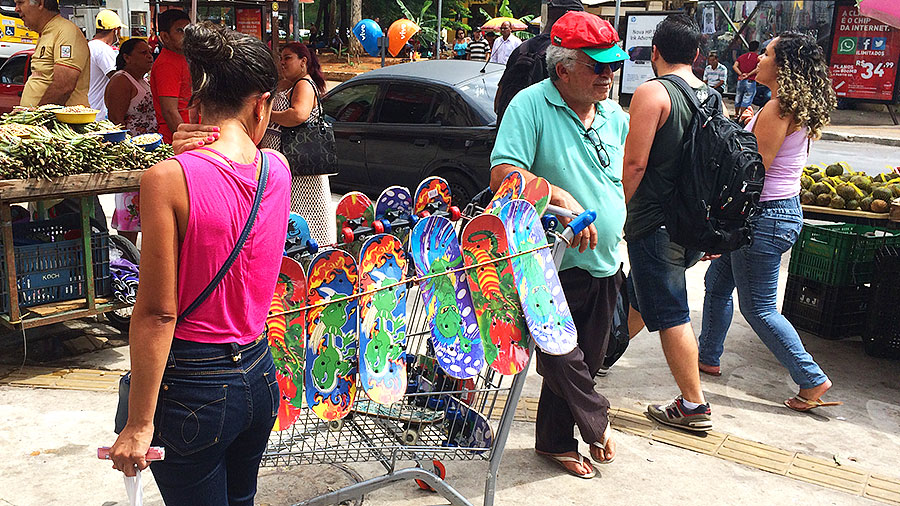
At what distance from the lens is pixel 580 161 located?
344 centimetres

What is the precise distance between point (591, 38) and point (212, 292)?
2.00 m

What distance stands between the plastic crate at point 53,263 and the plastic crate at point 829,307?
4485mm

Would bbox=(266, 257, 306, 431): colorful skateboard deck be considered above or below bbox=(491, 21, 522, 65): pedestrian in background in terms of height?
below

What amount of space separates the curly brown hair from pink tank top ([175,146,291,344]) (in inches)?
129

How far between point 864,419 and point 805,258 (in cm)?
143

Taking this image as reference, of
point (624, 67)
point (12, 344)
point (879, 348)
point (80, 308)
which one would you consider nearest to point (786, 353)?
point (879, 348)

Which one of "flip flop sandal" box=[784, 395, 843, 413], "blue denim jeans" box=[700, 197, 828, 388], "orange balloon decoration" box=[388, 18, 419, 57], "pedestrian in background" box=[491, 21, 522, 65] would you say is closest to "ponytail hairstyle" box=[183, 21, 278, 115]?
"blue denim jeans" box=[700, 197, 828, 388]

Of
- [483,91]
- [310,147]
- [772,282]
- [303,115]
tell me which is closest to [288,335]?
[772,282]

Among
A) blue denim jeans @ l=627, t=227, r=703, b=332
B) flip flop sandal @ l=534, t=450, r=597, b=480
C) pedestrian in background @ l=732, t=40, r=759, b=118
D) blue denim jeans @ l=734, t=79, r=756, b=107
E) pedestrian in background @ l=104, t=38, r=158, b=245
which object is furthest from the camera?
blue denim jeans @ l=734, t=79, r=756, b=107

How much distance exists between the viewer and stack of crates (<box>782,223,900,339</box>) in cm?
540

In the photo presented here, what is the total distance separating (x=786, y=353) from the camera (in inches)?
177

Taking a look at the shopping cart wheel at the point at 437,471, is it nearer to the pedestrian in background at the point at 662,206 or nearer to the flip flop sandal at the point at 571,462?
the flip flop sandal at the point at 571,462

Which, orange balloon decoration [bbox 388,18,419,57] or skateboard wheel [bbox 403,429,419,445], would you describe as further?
orange balloon decoration [bbox 388,18,419,57]

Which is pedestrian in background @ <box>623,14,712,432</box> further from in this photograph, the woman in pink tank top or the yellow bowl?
the yellow bowl
